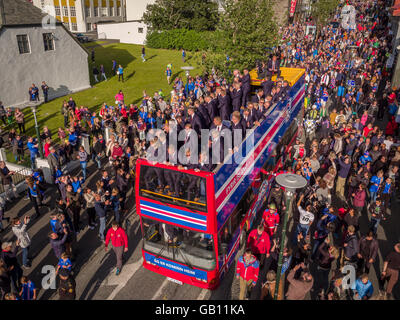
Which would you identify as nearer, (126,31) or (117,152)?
(117,152)

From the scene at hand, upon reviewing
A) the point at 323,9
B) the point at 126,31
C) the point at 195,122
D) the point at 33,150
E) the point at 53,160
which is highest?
the point at 323,9

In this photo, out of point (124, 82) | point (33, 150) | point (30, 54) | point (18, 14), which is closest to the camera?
point (33, 150)

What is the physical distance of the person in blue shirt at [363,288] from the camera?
7312 mm

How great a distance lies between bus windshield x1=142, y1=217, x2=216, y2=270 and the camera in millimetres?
8125

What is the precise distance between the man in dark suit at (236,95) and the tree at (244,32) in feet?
24.0

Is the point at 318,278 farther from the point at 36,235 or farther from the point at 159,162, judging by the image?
the point at 36,235

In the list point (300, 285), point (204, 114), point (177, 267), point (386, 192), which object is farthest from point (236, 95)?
point (300, 285)

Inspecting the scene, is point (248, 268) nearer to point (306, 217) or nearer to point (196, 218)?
point (196, 218)

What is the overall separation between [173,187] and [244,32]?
14767mm

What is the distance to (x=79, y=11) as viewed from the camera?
236ft

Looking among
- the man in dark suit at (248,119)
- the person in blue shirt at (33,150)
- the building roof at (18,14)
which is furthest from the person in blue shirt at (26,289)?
the building roof at (18,14)

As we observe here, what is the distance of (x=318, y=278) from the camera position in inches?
369

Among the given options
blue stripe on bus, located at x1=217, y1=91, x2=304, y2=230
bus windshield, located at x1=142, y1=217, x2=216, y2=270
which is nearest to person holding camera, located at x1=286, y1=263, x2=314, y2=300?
bus windshield, located at x1=142, y1=217, x2=216, y2=270
